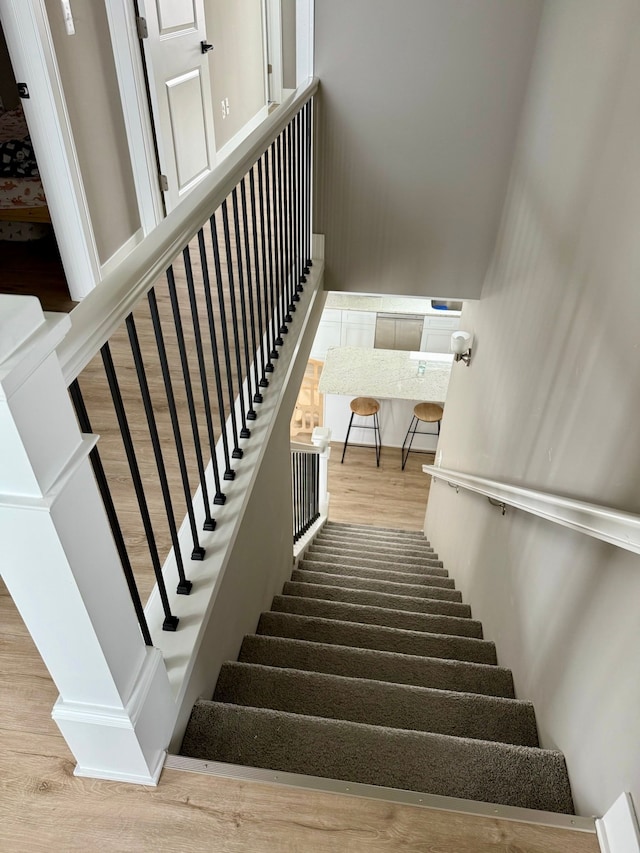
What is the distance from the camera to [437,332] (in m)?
6.73

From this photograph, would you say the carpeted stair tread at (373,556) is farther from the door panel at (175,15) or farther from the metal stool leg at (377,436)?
the door panel at (175,15)

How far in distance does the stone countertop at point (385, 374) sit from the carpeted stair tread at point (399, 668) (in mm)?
4430

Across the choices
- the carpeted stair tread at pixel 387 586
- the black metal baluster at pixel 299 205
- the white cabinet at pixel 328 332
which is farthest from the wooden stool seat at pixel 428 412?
the black metal baluster at pixel 299 205

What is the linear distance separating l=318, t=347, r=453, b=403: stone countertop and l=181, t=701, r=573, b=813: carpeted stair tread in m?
5.04

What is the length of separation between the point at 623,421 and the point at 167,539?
132 centimetres

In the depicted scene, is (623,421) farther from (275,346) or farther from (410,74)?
(410,74)

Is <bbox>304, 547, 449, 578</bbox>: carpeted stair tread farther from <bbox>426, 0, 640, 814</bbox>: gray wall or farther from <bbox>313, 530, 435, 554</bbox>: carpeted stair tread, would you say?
<bbox>426, 0, 640, 814</bbox>: gray wall

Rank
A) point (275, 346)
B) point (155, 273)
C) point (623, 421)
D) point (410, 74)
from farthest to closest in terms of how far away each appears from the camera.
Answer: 1. point (410, 74)
2. point (275, 346)
3. point (623, 421)
4. point (155, 273)

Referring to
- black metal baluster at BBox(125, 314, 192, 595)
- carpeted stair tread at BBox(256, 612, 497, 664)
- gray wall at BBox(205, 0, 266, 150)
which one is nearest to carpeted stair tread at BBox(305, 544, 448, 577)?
carpeted stair tread at BBox(256, 612, 497, 664)

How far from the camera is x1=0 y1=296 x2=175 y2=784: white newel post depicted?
0.78 meters

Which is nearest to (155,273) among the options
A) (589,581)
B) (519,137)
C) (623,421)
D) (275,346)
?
(623,421)

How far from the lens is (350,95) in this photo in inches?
130

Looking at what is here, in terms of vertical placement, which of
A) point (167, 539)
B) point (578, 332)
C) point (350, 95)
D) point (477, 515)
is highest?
point (350, 95)

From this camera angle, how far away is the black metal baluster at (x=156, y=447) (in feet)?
3.76
